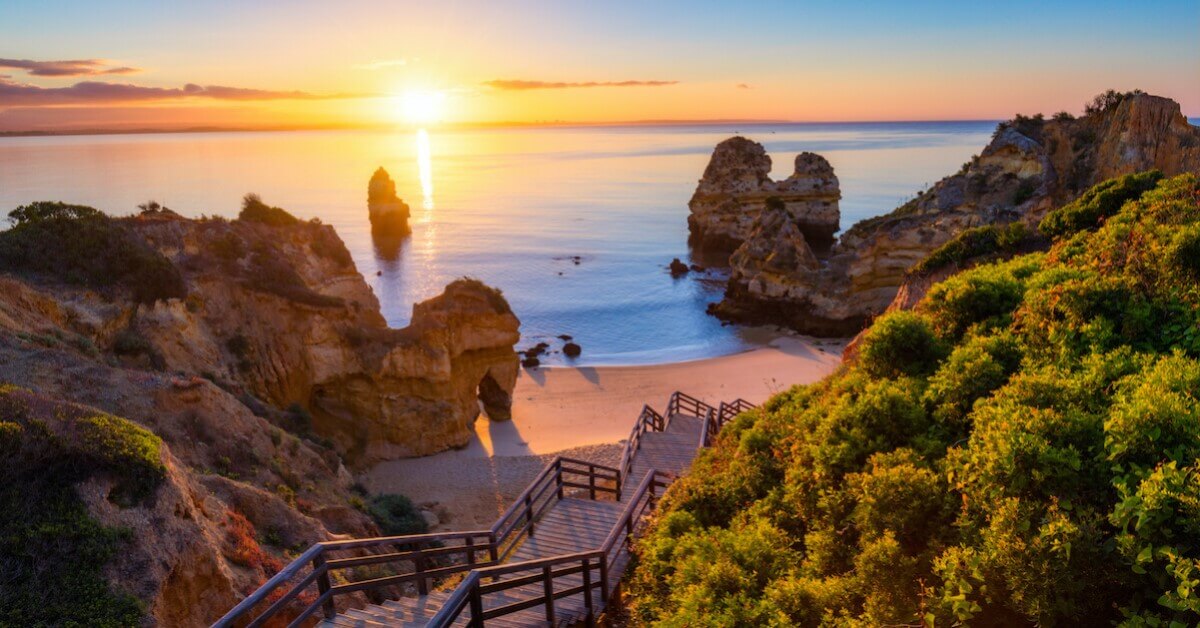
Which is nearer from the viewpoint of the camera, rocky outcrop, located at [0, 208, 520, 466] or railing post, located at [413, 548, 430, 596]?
railing post, located at [413, 548, 430, 596]

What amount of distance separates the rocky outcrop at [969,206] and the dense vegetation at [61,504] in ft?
106

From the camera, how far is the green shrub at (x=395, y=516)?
16.8 m

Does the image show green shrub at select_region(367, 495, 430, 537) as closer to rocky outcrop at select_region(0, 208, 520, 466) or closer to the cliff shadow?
rocky outcrop at select_region(0, 208, 520, 466)

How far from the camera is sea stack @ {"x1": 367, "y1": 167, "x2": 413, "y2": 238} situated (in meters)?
96.4

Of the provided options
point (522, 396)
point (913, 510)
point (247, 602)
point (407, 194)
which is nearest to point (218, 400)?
point (247, 602)

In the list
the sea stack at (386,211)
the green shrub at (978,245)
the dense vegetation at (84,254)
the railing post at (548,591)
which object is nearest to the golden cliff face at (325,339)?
the dense vegetation at (84,254)

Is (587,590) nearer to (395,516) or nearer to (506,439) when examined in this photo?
(395,516)

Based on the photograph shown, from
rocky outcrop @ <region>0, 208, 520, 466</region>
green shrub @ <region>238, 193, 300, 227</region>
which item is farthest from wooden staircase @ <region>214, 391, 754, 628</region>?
green shrub @ <region>238, 193, 300, 227</region>

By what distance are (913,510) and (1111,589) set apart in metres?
1.78

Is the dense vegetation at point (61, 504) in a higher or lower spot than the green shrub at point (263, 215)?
lower

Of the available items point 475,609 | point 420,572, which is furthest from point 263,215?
point 475,609

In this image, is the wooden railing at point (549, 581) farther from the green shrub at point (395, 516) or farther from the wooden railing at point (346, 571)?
the green shrub at point (395, 516)

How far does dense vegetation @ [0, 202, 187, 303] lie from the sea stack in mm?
76551

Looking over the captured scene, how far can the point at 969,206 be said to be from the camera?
39.9 meters
